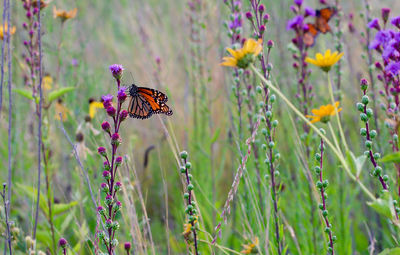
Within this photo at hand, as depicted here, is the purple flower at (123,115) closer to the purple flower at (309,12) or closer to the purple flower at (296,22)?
the purple flower at (296,22)

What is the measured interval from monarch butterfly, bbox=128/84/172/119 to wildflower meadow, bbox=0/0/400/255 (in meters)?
0.01

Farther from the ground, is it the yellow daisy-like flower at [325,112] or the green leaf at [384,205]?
the yellow daisy-like flower at [325,112]

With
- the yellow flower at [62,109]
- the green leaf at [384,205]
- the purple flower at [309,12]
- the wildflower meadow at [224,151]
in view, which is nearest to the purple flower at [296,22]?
the wildflower meadow at [224,151]

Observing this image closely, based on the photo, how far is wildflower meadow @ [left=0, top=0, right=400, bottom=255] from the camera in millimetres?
1434

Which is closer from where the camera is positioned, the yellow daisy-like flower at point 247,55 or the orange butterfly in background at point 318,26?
the yellow daisy-like flower at point 247,55

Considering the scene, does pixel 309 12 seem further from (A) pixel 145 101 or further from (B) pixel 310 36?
(A) pixel 145 101

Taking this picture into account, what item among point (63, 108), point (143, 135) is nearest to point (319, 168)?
point (63, 108)

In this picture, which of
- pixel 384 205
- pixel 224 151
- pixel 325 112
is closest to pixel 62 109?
pixel 224 151

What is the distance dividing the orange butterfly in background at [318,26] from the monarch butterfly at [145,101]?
829 mm

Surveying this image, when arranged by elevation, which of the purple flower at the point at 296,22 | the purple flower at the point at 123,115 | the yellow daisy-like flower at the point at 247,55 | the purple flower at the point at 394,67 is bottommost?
the purple flower at the point at 123,115

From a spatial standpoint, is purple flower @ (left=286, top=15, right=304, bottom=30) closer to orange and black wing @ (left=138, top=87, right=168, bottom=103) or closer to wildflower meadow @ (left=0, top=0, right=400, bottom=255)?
wildflower meadow @ (left=0, top=0, right=400, bottom=255)

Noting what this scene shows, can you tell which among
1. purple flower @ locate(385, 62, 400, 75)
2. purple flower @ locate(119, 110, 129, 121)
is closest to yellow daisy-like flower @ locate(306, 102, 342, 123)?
purple flower @ locate(385, 62, 400, 75)

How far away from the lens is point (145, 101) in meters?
2.26

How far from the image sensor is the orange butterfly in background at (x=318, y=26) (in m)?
2.40
